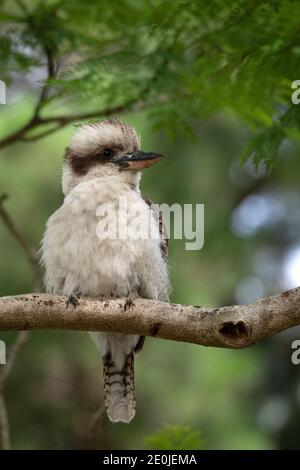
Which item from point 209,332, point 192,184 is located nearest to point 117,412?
point 209,332

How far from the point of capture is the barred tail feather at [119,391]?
448 centimetres

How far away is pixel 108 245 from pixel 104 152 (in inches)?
25.1

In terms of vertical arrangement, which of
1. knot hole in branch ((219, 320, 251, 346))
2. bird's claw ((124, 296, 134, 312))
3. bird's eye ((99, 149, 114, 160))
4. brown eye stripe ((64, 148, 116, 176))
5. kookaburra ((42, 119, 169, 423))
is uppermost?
bird's eye ((99, 149, 114, 160))

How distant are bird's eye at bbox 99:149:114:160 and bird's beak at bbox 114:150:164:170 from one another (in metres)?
0.08

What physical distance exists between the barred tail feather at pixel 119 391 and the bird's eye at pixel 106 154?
1.06m

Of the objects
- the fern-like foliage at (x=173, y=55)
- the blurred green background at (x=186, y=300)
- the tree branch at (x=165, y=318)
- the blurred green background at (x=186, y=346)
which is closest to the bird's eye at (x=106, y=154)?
the fern-like foliage at (x=173, y=55)

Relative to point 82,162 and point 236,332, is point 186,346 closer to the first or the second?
point 82,162

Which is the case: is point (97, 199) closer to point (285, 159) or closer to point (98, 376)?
point (98, 376)

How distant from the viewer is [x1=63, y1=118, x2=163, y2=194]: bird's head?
4.41 metres

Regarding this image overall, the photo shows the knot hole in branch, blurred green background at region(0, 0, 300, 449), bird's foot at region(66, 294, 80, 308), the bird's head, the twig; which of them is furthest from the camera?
blurred green background at region(0, 0, 300, 449)

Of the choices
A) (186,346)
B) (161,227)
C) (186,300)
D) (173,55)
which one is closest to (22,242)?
(161,227)

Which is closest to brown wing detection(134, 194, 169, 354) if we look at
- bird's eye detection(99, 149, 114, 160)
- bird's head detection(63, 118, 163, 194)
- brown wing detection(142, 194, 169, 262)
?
brown wing detection(142, 194, 169, 262)

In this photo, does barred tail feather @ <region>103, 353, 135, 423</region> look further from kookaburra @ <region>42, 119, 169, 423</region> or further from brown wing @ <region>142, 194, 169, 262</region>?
brown wing @ <region>142, 194, 169, 262</region>

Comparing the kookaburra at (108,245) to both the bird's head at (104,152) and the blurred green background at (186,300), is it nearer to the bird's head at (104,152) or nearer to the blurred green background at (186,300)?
the bird's head at (104,152)
